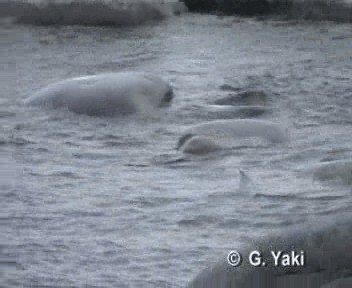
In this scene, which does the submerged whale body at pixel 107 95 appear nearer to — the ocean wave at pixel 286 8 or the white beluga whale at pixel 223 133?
the white beluga whale at pixel 223 133

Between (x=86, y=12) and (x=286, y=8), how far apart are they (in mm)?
1601

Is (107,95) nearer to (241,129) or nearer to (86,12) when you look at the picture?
(241,129)

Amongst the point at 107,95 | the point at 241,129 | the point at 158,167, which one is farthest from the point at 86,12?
the point at 158,167

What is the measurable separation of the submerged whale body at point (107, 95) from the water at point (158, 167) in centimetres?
9

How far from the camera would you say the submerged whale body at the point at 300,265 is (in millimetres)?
3348

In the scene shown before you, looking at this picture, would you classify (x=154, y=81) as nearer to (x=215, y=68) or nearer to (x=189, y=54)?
(x=215, y=68)

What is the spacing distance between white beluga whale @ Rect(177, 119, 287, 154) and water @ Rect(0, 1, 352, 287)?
8cm

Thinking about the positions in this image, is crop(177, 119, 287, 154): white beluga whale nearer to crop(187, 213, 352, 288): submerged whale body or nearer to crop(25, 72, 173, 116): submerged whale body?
crop(25, 72, 173, 116): submerged whale body

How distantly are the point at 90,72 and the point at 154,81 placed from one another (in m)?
0.97

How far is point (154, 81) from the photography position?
6.45m

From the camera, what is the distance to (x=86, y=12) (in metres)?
9.37

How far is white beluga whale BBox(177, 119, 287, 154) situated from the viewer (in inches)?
211

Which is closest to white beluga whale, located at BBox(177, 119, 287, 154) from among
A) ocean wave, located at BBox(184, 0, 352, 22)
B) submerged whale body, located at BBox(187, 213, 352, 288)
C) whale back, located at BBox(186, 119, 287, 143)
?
whale back, located at BBox(186, 119, 287, 143)

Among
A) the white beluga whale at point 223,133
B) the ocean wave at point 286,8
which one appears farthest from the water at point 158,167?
the ocean wave at point 286,8
